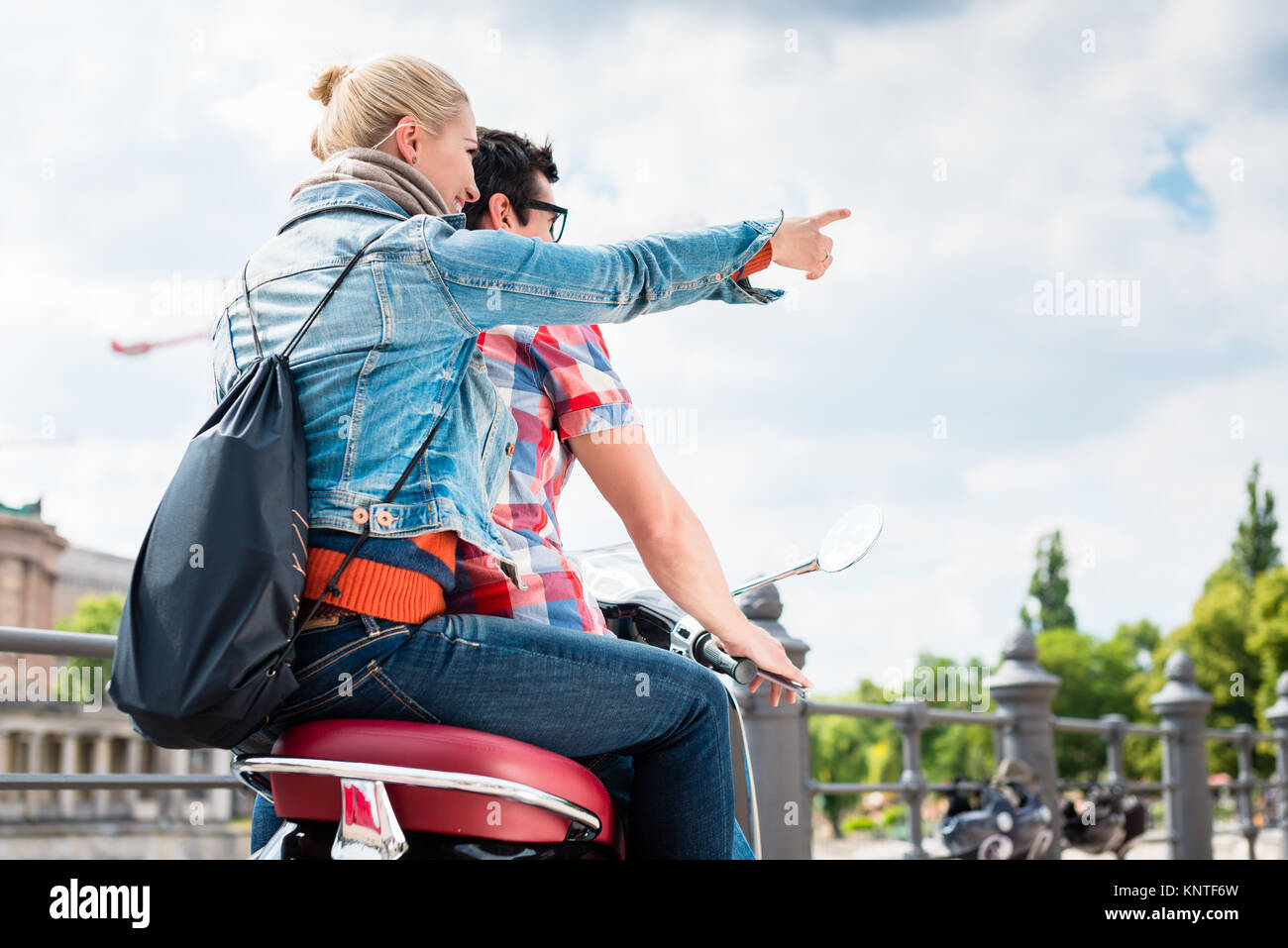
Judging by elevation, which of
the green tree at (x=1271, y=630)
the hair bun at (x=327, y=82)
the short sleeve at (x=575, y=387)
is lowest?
the short sleeve at (x=575, y=387)

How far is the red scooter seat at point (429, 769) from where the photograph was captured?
1708 mm

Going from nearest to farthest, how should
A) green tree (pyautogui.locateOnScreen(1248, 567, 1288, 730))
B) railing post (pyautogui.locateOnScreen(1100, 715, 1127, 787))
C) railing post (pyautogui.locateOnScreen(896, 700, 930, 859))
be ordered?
railing post (pyautogui.locateOnScreen(896, 700, 930, 859)) → railing post (pyautogui.locateOnScreen(1100, 715, 1127, 787)) → green tree (pyautogui.locateOnScreen(1248, 567, 1288, 730))

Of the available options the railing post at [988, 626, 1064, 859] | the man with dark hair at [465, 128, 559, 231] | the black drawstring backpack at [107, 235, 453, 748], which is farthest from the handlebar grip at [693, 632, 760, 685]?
the railing post at [988, 626, 1064, 859]

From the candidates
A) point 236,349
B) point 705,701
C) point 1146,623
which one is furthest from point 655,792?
point 1146,623

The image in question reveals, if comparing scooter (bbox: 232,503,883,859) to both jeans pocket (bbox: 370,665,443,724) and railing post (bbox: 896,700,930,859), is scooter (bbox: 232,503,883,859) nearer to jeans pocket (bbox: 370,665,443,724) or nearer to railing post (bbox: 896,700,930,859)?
jeans pocket (bbox: 370,665,443,724)

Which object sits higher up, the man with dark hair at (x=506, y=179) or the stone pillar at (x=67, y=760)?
the man with dark hair at (x=506, y=179)

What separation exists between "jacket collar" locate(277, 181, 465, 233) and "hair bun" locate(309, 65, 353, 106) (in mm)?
344

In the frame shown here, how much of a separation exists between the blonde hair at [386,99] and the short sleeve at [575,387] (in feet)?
1.48

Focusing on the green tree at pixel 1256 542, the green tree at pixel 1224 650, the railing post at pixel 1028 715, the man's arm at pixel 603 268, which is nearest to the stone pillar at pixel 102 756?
the green tree at pixel 1224 650

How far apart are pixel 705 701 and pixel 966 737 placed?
7547cm

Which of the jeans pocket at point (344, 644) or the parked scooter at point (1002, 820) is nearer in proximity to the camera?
the jeans pocket at point (344, 644)

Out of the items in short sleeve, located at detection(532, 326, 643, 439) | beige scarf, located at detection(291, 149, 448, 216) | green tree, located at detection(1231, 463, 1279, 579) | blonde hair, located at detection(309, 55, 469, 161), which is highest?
green tree, located at detection(1231, 463, 1279, 579)

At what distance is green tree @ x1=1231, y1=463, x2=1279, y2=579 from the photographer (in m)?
67.0

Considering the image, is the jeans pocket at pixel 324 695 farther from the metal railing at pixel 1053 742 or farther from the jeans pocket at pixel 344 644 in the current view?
the metal railing at pixel 1053 742
